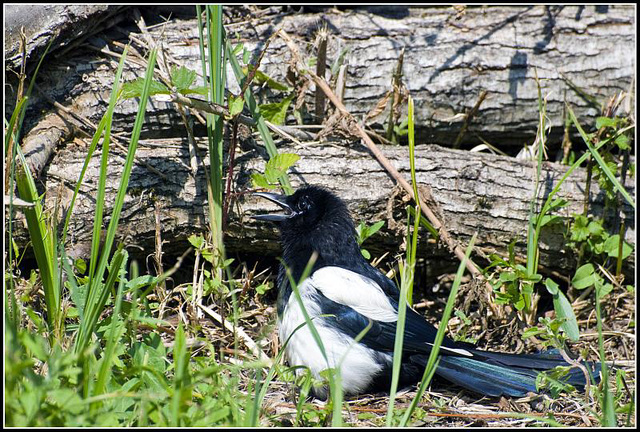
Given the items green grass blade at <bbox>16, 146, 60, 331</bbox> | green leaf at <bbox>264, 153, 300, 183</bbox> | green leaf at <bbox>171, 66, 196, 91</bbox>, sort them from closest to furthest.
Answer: green grass blade at <bbox>16, 146, 60, 331</bbox> → green leaf at <bbox>171, 66, 196, 91</bbox> → green leaf at <bbox>264, 153, 300, 183</bbox>

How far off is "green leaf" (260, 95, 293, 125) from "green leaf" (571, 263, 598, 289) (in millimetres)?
1577

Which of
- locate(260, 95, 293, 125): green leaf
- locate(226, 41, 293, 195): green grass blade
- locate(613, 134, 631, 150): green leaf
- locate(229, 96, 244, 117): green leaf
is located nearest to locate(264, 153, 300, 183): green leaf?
locate(226, 41, 293, 195): green grass blade

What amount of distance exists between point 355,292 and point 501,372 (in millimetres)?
626

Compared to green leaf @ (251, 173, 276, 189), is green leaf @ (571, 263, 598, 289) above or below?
below

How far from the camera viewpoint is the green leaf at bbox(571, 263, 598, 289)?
3.12 m

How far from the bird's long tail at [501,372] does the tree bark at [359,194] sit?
737 millimetres

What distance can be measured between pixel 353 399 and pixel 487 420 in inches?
20.2

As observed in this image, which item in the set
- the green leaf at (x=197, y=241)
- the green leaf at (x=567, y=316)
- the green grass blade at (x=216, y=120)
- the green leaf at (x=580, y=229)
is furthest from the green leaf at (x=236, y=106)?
the green leaf at (x=580, y=229)

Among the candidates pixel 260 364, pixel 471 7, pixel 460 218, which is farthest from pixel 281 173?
pixel 471 7

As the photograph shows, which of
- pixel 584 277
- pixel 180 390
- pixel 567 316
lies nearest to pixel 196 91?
pixel 180 390

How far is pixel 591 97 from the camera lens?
12.2 ft

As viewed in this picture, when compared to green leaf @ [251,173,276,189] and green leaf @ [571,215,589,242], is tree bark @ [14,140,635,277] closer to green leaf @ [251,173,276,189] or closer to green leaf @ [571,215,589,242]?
green leaf @ [571,215,589,242]

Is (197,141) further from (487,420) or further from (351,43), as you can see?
(487,420)

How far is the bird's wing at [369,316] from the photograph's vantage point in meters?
2.59
